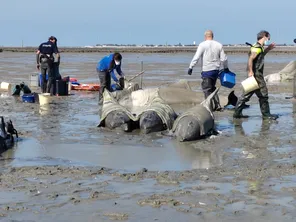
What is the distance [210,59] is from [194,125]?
2944 millimetres

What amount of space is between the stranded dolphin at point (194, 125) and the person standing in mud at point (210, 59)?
212 cm

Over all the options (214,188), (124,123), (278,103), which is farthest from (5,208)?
(278,103)

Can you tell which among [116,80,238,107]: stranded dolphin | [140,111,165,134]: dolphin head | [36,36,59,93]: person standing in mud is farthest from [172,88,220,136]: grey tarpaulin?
[36,36,59,93]: person standing in mud

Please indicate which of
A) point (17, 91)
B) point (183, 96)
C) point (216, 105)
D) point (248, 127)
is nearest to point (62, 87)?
point (17, 91)

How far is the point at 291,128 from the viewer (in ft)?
37.9

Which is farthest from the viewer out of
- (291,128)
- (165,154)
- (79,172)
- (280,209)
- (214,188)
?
(291,128)

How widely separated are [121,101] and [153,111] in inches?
75.2

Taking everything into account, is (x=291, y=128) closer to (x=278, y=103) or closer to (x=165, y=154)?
(x=165, y=154)

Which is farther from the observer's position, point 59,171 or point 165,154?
point 165,154

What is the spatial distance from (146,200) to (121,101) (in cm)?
668

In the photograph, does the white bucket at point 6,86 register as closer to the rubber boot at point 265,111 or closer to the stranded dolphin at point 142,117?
the stranded dolphin at point 142,117

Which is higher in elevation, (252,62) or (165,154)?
(252,62)

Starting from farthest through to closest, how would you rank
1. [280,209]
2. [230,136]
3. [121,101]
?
[121,101]
[230,136]
[280,209]

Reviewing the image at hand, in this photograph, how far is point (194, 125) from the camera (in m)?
10.2
